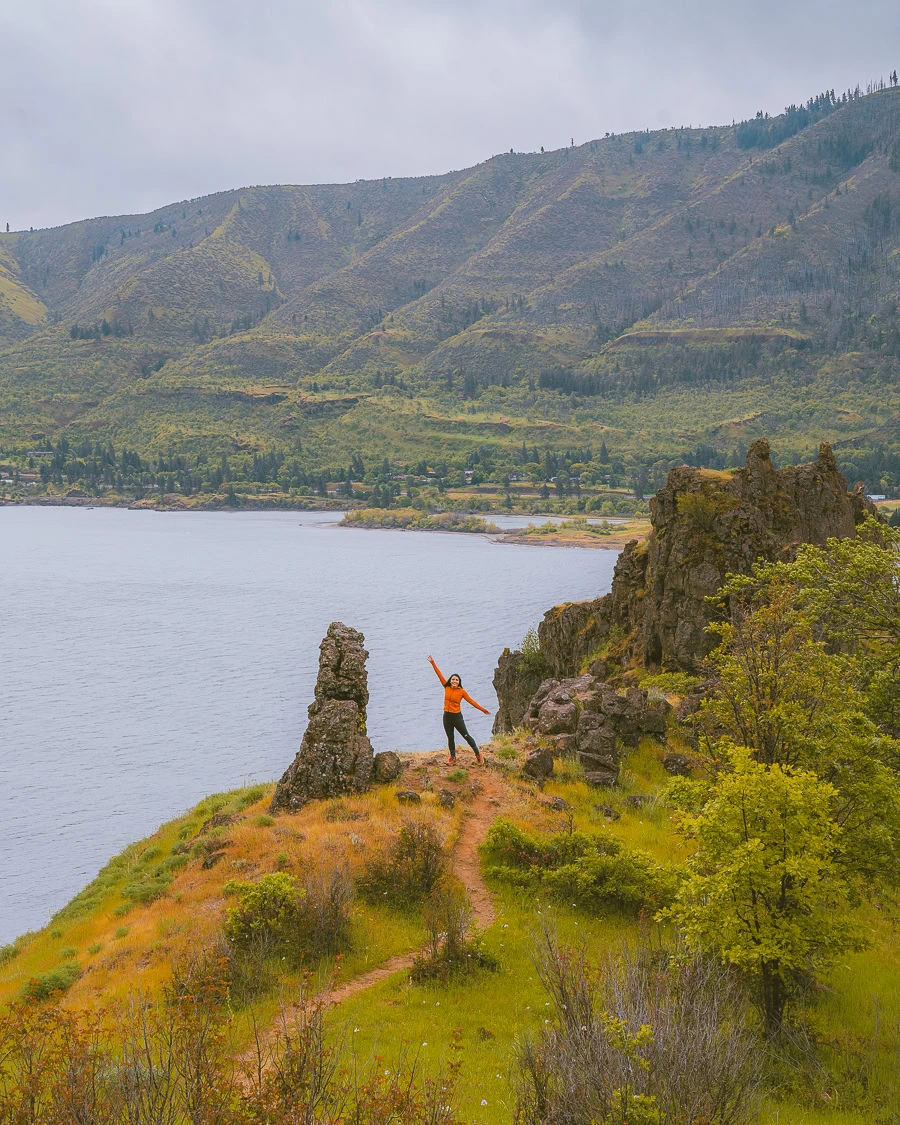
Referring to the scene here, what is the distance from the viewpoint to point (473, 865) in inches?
650

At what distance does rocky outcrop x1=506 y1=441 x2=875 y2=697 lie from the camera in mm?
28781

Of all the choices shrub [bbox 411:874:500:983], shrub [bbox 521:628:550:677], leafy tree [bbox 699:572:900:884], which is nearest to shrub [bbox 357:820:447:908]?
shrub [bbox 411:874:500:983]

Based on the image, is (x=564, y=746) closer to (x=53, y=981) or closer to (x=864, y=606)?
(x=864, y=606)

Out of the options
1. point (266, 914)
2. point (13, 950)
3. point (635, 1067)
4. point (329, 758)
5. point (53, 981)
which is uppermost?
point (635, 1067)

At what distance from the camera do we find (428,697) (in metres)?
66.7

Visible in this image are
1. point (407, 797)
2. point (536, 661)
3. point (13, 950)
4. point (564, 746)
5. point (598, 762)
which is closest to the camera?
point (407, 797)

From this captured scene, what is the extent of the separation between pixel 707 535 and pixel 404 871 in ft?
59.2

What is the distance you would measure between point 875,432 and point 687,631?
192m

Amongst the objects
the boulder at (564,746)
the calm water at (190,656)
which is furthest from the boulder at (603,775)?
the calm water at (190,656)

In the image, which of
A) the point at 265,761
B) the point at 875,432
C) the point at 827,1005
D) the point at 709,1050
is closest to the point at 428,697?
the point at 265,761

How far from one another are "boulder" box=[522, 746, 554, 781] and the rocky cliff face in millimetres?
7739

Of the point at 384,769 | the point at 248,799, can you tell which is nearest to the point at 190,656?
the point at 248,799

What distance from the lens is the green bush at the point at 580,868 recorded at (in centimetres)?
1498

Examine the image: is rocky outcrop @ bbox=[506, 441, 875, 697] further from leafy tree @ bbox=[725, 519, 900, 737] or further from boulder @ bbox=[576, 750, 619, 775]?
leafy tree @ bbox=[725, 519, 900, 737]
